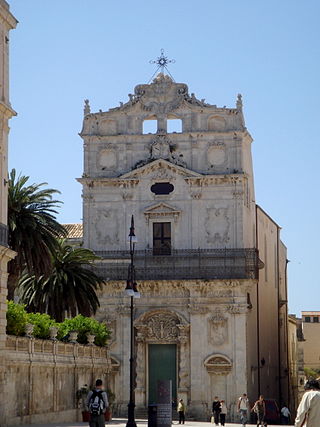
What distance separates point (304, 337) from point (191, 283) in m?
45.1

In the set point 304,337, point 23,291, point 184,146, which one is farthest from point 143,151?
point 304,337

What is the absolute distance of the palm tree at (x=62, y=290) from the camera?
51.9m

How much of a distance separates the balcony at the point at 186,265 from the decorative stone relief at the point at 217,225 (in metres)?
0.75

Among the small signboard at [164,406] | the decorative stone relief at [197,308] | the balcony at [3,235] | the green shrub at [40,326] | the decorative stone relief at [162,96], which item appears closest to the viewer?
the small signboard at [164,406]

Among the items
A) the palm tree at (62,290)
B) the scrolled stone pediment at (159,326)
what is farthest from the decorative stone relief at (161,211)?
the palm tree at (62,290)

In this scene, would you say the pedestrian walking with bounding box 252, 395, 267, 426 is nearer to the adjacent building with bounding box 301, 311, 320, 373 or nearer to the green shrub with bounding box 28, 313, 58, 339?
the green shrub with bounding box 28, 313, 58, 339

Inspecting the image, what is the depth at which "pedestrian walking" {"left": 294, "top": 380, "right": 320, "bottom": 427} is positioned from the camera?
14.7m

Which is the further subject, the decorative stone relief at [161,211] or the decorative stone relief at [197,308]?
the decorative stone relief at [161,211]

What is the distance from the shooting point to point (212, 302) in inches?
2267

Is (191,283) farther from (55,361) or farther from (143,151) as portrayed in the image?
(55,361)

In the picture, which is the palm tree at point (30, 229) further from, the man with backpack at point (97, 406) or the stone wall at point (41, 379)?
the man with backpack at point (97, 406)

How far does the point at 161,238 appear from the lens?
59.4 metres

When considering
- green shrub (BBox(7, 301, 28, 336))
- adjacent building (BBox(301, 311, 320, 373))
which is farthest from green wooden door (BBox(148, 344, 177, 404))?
adjacent building (BBox(301, 311, 320, 373))

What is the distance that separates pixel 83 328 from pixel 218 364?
452 inches
